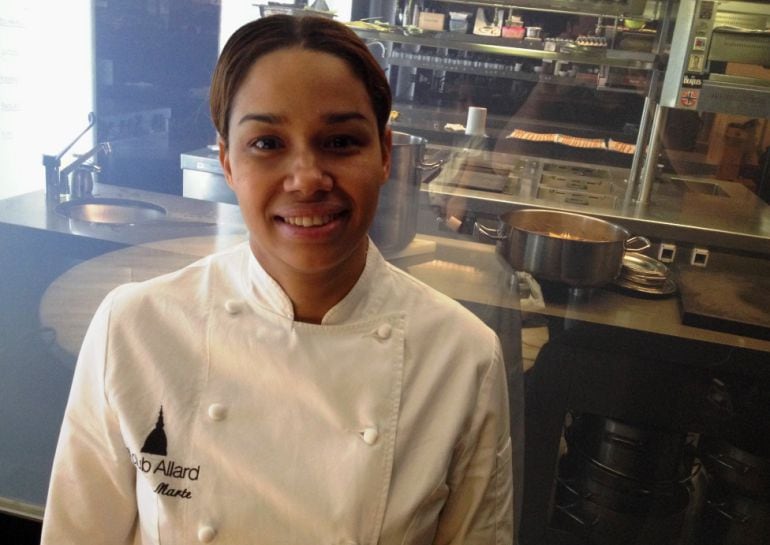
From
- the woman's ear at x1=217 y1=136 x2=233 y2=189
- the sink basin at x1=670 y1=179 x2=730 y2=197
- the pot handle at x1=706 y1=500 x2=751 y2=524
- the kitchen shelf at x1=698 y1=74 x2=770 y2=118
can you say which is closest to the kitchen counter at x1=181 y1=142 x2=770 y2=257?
the sink basin at x1=670 y1=179 x2=730 y2=197

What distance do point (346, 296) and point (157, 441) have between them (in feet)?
0.95

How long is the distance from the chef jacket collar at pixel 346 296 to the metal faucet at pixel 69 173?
3.65 feet

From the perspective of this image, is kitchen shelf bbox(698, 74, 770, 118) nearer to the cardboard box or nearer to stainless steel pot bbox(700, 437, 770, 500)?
the cardboard box

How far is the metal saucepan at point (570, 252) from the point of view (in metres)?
1.61

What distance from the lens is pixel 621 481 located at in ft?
6.36

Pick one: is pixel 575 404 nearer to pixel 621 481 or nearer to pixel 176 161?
pixel 621 481

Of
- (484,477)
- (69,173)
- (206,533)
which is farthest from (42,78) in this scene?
(484,477)

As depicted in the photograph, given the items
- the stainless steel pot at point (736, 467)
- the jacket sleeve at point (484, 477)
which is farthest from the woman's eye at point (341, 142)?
the stainless steel pot at point (736, 467)

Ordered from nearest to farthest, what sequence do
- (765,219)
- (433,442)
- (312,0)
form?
(433,442)
(312,0)
(765,219)

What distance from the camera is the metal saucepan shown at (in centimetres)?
161

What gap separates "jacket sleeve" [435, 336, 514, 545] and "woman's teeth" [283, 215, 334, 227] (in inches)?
11.2

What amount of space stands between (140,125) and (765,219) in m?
1.83

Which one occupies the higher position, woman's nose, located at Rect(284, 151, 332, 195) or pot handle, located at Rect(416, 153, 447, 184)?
woman's nose, located at Rect(284, 151, 332, 195)

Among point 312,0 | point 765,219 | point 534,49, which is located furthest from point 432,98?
point 765,219
